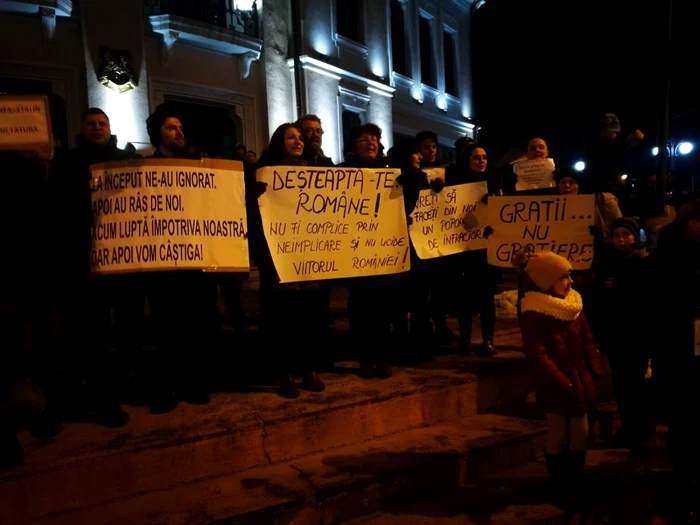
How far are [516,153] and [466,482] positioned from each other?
3629 mm

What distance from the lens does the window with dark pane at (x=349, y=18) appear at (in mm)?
14986

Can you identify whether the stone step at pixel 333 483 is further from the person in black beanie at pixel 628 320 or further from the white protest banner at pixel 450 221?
the white protest banner at pixel 450 221

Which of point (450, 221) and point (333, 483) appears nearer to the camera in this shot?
point (333, 483)

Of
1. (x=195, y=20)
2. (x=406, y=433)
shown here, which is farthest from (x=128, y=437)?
(x=195, y=20)

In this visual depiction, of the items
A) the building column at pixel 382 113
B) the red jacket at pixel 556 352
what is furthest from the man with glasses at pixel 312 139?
the building column at pixel 382 113

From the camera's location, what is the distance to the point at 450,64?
20094 millimetres

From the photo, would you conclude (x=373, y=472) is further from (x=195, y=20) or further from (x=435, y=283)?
(x=195, y=20)

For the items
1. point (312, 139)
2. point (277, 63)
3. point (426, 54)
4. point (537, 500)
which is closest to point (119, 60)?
point (277, 63)

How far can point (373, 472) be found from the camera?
3.62m

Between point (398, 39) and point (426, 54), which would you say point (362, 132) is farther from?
point (426, 54)

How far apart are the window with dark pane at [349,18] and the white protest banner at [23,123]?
12.5m

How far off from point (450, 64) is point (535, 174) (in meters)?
15.9

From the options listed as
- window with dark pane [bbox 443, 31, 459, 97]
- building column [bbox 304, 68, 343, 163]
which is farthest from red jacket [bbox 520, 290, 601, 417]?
window with dark pane [bbox 443, 31, 459, 97]

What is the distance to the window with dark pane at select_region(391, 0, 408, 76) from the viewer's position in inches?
672
